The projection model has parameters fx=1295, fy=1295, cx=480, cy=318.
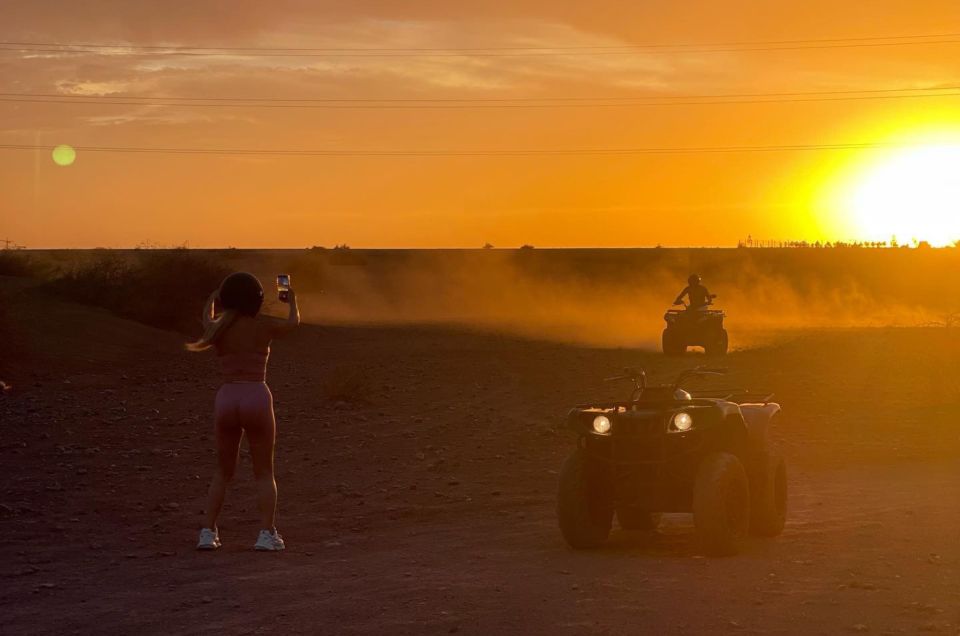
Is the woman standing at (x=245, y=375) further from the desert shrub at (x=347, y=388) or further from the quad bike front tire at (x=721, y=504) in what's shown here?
the desert shrub at (x=347, y=388)

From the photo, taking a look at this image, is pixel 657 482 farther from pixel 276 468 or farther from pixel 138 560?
pixel 276 468

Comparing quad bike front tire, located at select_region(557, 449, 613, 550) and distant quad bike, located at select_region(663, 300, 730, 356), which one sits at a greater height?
distant quad bike, located at select_region(663, 300, 730, 356)

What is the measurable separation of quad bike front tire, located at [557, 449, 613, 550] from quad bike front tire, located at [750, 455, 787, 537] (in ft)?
4.02

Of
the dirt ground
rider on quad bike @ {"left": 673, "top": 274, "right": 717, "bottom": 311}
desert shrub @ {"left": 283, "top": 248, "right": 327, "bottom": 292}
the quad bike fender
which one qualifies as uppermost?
desert shrub @ {"left": 283, "top": 248, "right": 327, "bottom": 292}

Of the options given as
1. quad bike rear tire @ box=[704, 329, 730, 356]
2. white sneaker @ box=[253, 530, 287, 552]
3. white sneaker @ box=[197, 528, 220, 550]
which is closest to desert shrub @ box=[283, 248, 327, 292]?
quad bike rear tire @ box=[704, 329, 730, 356]

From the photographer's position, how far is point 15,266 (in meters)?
46.6

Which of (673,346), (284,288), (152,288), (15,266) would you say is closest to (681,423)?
(284,288)

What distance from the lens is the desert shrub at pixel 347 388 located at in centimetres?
2173

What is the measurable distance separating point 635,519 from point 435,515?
8.98ft

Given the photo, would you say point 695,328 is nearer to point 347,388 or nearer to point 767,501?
point 347,388

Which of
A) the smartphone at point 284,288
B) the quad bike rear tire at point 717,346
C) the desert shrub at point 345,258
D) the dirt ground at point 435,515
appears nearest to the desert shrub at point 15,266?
the dirt ground at point 435,515

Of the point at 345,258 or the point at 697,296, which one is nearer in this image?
the point at 697,296

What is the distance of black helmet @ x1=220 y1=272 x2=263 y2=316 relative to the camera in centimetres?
1033

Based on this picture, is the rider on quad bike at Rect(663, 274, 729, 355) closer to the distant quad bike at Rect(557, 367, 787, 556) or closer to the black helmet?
the distant quad bike at Rect(557, 367, 787, 556)
